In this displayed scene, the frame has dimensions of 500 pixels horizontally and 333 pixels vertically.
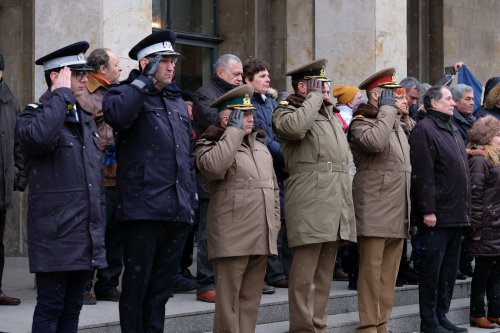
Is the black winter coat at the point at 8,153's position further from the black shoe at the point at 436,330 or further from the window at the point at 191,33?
the window at the point at 191,33

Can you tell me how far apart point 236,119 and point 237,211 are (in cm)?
65

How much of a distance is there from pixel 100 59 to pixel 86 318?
2.10m

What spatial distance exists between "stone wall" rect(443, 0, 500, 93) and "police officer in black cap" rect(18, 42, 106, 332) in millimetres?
12145

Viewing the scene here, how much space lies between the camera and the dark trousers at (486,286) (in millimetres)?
10094

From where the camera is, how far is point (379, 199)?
8.82 meters

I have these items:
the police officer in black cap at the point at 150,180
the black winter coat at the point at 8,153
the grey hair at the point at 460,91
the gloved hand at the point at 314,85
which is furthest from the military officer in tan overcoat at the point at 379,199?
the black winter coat at the point at 8,153

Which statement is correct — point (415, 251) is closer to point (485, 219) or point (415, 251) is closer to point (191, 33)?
point (485, 219)

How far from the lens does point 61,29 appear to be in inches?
368

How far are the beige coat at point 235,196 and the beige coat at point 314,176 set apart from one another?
459 millimetres

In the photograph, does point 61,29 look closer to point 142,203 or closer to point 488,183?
point 142,203

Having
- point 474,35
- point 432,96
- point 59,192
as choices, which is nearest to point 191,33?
point 432,96

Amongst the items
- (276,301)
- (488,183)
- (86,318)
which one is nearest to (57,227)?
(86,318)

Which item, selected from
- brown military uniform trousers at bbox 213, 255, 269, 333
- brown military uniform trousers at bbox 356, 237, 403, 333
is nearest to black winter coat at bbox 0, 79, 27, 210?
brown military uniform trousers at bbox 213, 255, 269, 333

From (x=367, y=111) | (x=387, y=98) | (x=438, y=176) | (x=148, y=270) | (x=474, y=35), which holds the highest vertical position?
(x=474, y=35)
